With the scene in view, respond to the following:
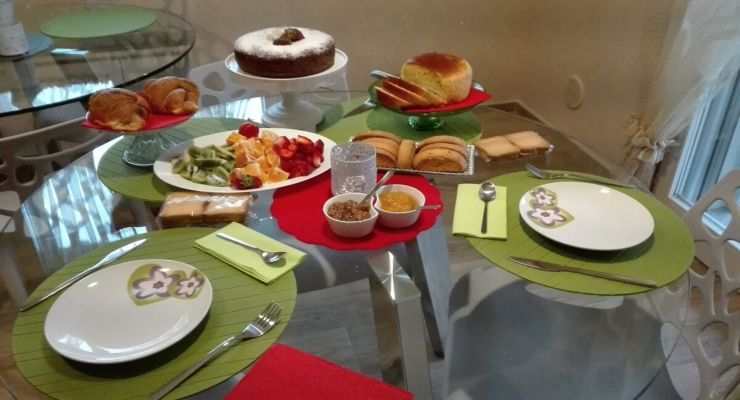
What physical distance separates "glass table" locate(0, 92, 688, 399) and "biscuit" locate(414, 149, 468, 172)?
24 millimetres

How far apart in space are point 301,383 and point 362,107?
97cm

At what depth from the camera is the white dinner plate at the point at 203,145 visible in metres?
1.13

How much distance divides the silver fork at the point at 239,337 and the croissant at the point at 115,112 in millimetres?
556

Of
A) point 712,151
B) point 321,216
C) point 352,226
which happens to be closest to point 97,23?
point 321,216

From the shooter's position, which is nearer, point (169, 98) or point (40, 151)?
point (169, 98)

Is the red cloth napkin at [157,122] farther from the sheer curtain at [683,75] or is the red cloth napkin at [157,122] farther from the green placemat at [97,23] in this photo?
the sheer curtain at [683,75]

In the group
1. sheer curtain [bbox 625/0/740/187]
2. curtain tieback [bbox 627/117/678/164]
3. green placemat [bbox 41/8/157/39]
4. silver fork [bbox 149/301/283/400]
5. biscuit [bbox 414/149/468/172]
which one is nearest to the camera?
silver fork [bbox 149/301/283/400]

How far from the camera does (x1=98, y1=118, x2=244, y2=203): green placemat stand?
115cm

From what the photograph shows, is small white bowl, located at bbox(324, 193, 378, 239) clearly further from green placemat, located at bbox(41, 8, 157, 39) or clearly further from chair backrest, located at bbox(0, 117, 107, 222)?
green placemat, located at bbox(41, 8, 157, 39)

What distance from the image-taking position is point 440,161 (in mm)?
1187

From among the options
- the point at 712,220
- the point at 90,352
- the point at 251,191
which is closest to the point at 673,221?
the point at 251,191

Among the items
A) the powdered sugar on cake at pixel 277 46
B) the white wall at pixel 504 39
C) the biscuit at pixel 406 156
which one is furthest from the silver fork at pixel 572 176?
the white wall at pixel 504 39

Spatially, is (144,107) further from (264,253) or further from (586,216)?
(586,216)

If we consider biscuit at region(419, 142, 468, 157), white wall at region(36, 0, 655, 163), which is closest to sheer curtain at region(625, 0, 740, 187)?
white wall at region(36, 0, 655, 163)
